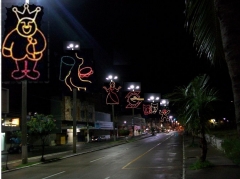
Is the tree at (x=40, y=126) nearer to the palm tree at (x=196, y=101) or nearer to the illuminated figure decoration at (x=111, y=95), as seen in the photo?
the palm tree at (x=196, y=101)

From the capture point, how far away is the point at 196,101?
19.3 metres

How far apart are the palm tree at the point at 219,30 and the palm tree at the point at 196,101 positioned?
14.9 metres

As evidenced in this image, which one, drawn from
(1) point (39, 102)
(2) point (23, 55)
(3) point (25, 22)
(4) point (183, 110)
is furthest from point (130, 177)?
(1) point (39, 102)

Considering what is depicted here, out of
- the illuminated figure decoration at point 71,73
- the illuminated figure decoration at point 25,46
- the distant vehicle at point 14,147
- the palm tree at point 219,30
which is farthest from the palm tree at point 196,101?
the distant vehicle at point 14,147

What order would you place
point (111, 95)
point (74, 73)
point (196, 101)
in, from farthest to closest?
point (111, 95) < point (74, 73) < point (196, 101)

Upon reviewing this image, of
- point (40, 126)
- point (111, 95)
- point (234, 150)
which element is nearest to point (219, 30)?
point (234, 150)

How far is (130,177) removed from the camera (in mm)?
18078

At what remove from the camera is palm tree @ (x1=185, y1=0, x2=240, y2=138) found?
2855mm

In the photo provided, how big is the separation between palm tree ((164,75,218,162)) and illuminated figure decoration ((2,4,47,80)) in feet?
36.8

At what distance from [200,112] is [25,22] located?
47.9 feet

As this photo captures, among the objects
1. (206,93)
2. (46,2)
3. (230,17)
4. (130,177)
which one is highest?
(46,2)

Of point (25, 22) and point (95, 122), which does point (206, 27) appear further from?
point (95, 122)

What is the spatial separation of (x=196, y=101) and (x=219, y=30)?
15794 millimetres

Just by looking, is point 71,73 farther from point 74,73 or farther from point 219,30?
point 219,30
